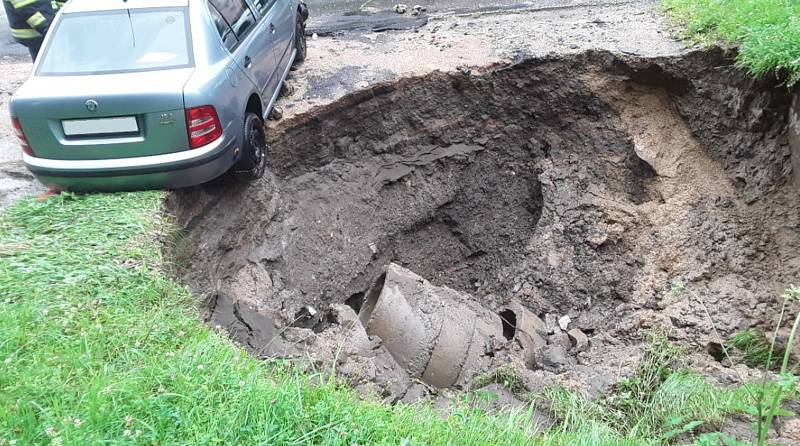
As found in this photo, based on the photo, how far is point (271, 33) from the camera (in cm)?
574

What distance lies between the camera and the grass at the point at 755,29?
187 inches

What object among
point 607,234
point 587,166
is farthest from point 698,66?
point 607,234

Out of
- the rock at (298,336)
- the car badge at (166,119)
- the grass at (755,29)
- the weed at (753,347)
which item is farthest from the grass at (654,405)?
the car badge at (166,119)

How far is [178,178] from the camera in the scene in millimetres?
4391

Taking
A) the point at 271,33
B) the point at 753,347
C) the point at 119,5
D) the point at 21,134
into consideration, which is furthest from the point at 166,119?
the point at 753,347

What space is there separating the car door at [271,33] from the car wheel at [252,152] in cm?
50

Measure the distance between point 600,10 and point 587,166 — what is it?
2494 mm

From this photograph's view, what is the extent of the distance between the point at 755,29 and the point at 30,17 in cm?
741

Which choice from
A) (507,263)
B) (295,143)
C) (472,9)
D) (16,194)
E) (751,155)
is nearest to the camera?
(16,194)

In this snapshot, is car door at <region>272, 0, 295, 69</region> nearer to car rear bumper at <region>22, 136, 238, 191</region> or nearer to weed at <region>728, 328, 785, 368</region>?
car rear bumper at <region>22, 136, 238, 191</region>

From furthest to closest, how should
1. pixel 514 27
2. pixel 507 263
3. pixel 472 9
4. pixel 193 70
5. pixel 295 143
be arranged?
1. pixel 472 9
2. pixel 514 27
3. pixel 507 263
4. pixel 295 143
5. pixel 193 70

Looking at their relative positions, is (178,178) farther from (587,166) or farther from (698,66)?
(698,66)

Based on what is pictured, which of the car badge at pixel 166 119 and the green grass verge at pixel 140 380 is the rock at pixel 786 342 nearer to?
the green grass verge at pixel 140 380

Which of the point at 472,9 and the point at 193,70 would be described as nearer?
the point at 193,70
